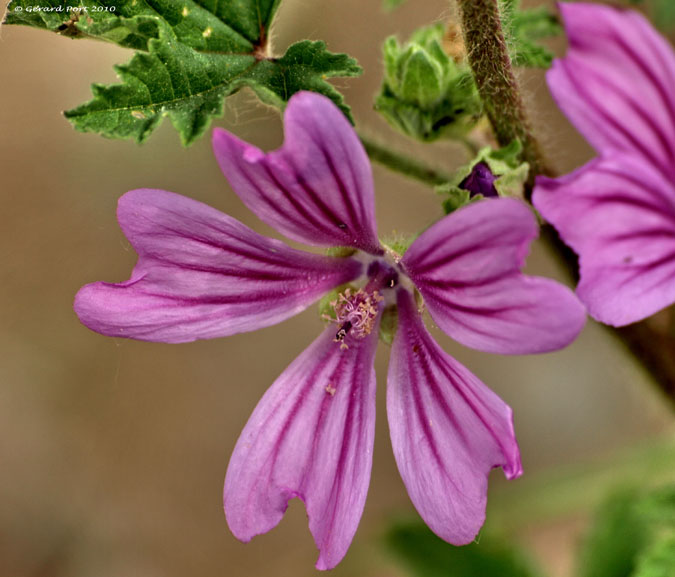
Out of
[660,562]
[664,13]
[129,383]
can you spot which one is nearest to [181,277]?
[660,562]

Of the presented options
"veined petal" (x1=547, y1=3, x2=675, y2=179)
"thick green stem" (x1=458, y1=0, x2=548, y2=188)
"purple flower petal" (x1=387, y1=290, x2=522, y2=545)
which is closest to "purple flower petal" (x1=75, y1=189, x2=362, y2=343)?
"purple flower petal" (x1=387, y1=290, x2=522, y2=545)

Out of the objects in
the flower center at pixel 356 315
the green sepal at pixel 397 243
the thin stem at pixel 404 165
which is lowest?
the flower center at pixel 356 315

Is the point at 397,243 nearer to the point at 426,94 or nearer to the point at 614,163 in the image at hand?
the point at 426,94

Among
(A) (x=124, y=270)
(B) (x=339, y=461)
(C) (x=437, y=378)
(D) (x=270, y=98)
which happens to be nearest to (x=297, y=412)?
(B) (x=339, y=461)

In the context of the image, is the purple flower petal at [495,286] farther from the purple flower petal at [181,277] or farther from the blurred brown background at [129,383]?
the blurred brown background at [129,383]

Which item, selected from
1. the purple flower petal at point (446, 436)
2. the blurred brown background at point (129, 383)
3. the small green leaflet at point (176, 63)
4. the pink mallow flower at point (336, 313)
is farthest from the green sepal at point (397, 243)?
the blurred brown background at point (129, 383)

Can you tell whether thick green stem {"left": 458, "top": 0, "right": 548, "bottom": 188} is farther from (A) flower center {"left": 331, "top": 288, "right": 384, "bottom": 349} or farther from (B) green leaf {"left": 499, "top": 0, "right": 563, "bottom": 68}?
(A) flower center {"left": 331, "top": 288, "right": 384, "bottom": 349}
